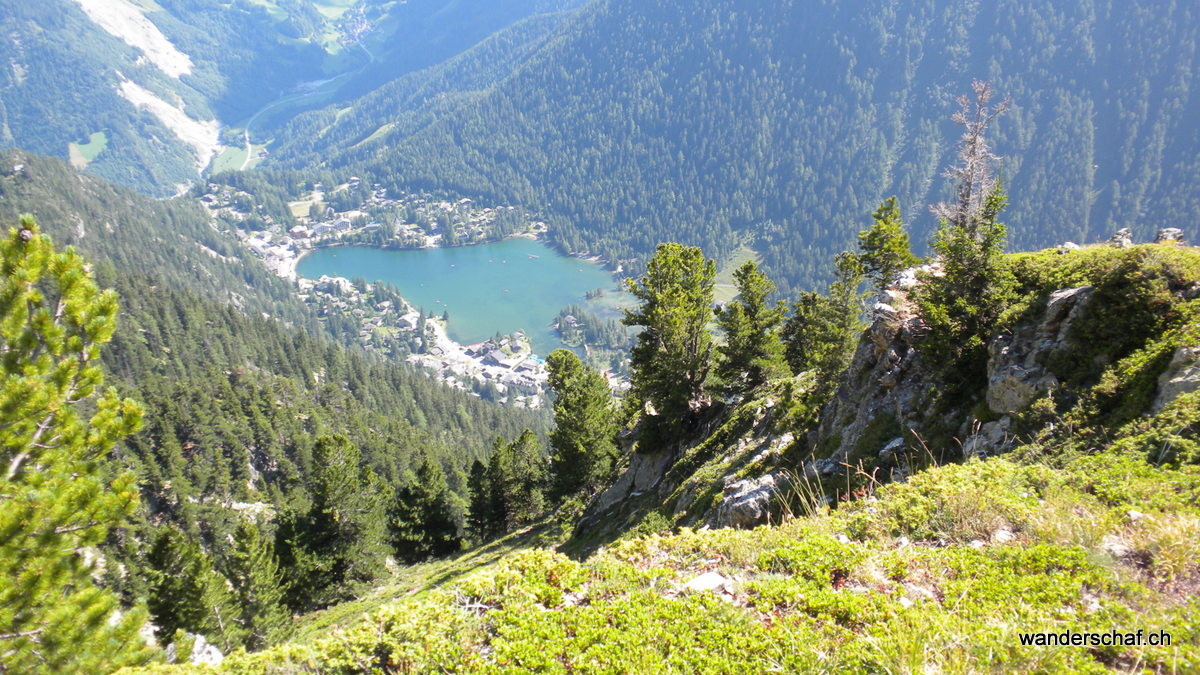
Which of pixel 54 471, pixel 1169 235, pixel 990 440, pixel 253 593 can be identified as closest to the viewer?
pixel 54 471

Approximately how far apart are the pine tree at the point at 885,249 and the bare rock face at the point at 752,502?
68.6 feet

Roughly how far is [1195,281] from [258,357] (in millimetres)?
169639

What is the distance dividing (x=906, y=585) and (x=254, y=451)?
118 m

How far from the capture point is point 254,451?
104m

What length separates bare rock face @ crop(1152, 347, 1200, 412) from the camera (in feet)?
28.5

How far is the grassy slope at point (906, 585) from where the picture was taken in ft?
18.4

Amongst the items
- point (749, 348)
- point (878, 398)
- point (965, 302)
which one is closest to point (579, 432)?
point (749, 348)

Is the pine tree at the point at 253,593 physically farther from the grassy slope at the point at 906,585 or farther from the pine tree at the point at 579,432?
the grassy slope at the point at 906,585

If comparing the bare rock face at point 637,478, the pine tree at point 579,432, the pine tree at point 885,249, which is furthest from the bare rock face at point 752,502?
the pine tree at point 579,432

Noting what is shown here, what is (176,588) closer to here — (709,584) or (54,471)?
(54,471)

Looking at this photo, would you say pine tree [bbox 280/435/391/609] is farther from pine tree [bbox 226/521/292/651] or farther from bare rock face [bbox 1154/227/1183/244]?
bare rock face [bbox 1154/227/1183/244]

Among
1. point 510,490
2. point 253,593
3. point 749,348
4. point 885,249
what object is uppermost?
point 885,249

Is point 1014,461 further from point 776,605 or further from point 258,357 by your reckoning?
point 258,357

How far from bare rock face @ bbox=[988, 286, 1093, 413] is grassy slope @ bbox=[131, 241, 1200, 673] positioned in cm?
149
